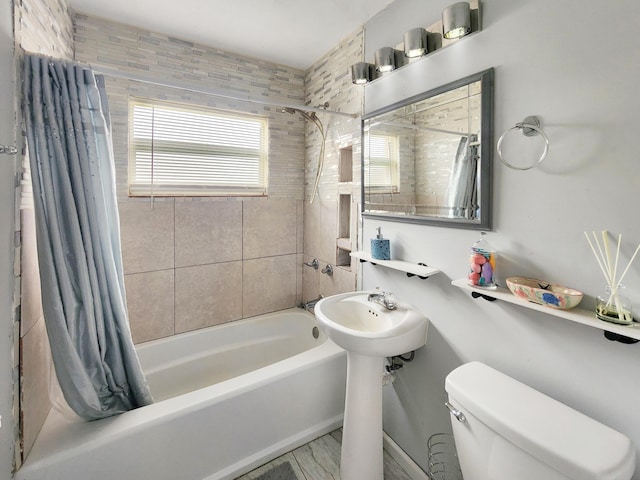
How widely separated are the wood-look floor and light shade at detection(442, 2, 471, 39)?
2155 mm

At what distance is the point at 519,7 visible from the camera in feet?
3.62

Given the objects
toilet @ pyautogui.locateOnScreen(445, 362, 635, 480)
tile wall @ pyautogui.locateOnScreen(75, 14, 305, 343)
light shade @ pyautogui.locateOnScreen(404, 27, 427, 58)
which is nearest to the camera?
toilet @ pyautogui.locateOnScreen(445, 362, 635, 480)

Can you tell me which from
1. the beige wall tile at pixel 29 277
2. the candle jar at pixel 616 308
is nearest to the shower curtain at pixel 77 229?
the beige wall tile at pixel 29 277

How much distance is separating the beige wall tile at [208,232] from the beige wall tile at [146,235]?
0.21 feet

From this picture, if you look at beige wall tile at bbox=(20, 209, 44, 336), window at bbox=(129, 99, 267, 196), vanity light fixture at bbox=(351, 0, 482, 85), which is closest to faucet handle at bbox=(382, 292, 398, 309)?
vanity light fixture at bbox=(351, 0, 482, 85)

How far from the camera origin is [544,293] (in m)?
0.97

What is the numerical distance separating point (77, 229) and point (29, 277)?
27cm

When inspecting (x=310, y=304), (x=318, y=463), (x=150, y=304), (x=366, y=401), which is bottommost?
(x=318, y=463)

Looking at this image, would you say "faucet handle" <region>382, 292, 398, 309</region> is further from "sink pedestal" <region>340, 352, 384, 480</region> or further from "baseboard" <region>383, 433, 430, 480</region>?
"baseboard" <region>383, 433, 430, 480</region>

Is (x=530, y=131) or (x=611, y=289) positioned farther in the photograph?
(x=530, y=131)

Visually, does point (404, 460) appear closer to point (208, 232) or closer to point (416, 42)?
point (208, 232)

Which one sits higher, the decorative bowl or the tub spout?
the decorative bowl

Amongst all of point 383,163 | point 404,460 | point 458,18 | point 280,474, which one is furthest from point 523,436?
point 458,18

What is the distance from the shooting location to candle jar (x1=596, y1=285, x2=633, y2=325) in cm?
85
